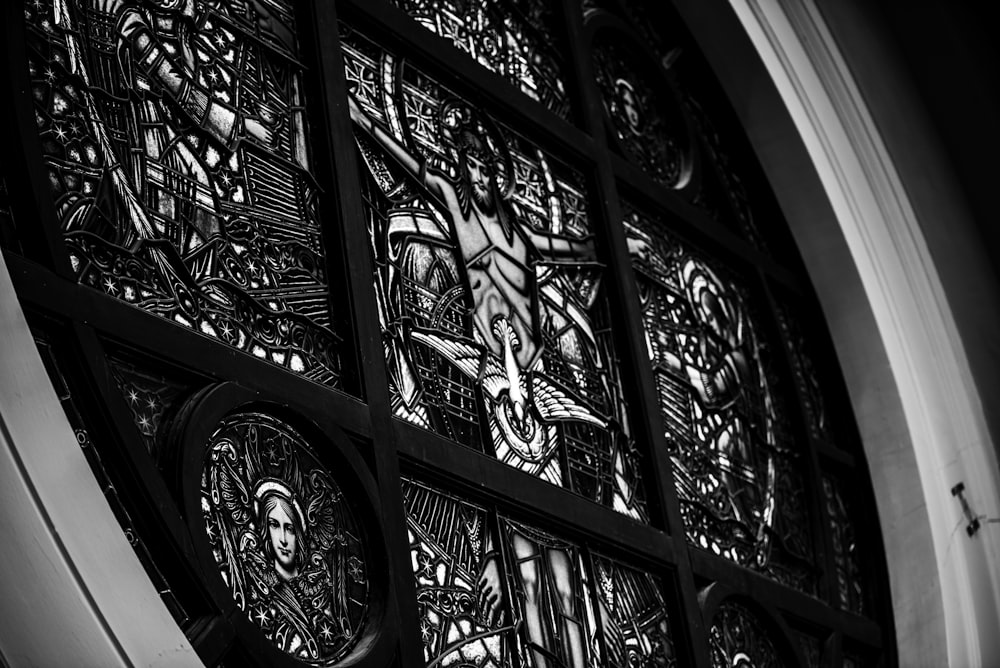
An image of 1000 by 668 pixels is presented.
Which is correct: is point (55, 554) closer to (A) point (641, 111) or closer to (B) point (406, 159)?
(B) point (406, 159)

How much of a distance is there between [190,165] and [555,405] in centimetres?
144

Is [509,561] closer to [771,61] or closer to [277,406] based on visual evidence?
[277,406]

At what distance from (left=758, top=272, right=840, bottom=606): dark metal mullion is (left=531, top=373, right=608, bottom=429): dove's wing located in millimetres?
1346

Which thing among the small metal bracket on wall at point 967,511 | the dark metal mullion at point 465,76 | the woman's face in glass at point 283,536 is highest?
the dark metal mullion at point 465,76

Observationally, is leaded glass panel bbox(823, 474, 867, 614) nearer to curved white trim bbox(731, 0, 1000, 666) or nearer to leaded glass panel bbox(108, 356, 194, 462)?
curved white trim bbox(731, 0, 1000, 666)

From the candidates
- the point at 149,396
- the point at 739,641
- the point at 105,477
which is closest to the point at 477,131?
the point at 739,641

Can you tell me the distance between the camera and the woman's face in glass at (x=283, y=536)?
344cm

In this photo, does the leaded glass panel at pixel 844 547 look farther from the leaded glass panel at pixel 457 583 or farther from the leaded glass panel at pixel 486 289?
the leaded glass panel at pixel 457 583

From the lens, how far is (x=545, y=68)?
5.47 m

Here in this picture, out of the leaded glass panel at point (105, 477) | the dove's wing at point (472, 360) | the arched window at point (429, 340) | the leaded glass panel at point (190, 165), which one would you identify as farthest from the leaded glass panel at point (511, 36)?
the leaded glass panel at point (105, 477)

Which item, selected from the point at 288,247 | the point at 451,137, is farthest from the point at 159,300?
the point at 451,137

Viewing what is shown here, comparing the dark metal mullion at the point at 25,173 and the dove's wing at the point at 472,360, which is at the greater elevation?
the dove's wing at the point at 472,360

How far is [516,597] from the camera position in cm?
411

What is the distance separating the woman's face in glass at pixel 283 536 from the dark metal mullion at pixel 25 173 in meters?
0.70
